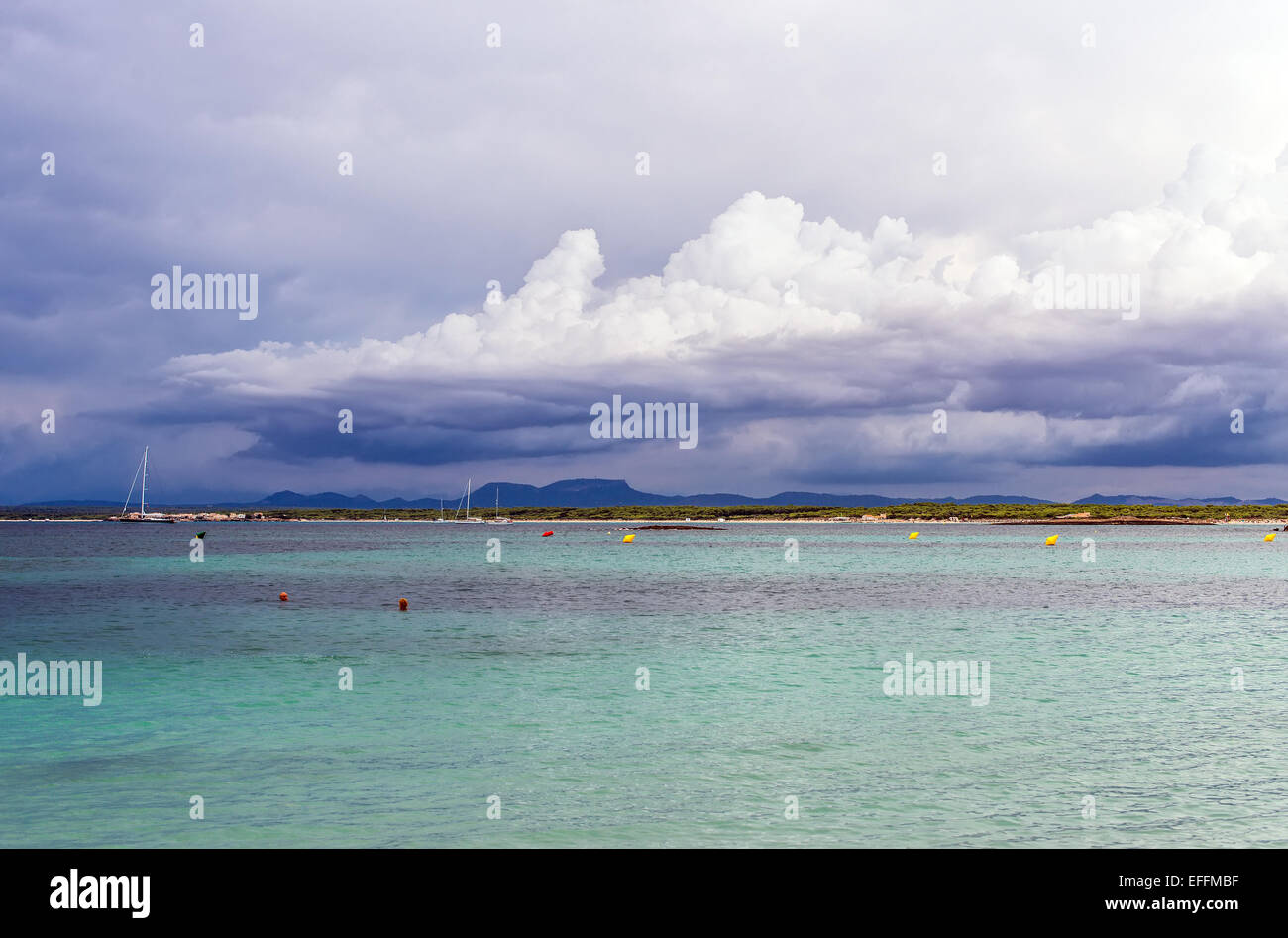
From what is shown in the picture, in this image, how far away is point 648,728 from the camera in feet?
79.5

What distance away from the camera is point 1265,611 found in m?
52.3

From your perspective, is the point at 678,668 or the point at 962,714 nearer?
the point at 962,714

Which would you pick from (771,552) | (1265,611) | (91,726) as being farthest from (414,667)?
(771,552)

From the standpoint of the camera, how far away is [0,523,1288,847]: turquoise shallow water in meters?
16.4

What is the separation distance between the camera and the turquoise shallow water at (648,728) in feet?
53.7

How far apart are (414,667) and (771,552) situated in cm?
9978

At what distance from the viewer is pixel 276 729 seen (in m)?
24.1
